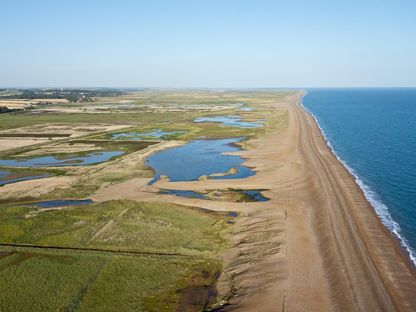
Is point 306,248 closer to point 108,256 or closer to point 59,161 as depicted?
point 108,256

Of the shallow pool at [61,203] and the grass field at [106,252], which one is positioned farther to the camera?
the shallow pool at [61,203]

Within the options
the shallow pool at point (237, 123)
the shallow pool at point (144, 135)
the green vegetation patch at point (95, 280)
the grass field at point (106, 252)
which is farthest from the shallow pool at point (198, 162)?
the shallow pool at point (237, 123)


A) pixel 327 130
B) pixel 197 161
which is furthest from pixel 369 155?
pixel 327 130

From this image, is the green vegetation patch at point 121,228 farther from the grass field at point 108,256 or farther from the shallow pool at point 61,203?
the shallow pool at point 61,203

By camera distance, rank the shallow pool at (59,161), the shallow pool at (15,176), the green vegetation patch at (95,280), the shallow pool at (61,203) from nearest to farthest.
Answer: the green vegetation patch at (95,280)
the shallow pool at (61,203)
the shallow pool at (15,176)
the shallow pool at (59,161)

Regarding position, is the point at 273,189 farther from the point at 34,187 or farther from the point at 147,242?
the point at 34,187

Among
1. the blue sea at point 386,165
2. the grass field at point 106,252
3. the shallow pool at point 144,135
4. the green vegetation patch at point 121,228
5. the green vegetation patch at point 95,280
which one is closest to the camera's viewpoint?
the green vegetation patch at point 95,280

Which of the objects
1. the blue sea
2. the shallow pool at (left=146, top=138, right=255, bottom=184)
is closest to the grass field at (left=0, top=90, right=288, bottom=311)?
the shallow pool at (left=146, top=138, right=255, bottom=184)

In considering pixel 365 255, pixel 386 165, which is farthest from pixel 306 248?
pixel 386 165
